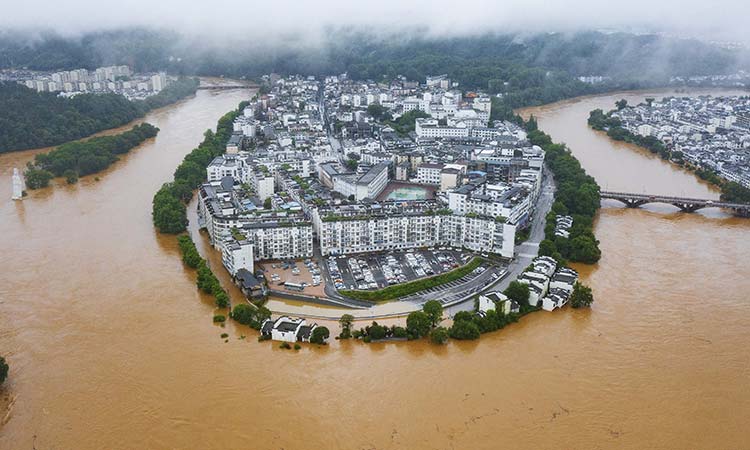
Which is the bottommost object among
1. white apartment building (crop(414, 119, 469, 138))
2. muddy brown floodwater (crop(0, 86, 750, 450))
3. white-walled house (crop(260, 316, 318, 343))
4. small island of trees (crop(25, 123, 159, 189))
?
muddy brown floodwater (crop(0, 86, 750, 450))

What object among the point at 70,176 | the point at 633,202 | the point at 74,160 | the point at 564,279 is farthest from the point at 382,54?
the point at 564,279

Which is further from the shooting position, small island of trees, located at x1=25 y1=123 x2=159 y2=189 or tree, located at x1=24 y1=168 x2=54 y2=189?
small island of trees, located at x1=25 y1=123 x2=159 y2=189

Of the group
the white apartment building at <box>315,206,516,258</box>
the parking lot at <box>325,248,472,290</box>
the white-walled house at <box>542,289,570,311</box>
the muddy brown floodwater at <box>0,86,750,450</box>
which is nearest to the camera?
the muddy brown floodwater at <box>0,86,750,450</box>

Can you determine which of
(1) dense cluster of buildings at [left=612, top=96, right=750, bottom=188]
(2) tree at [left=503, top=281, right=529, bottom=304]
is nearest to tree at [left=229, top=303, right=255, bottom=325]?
(2) tree at [left=503, top=281, right=529, bottom=304]

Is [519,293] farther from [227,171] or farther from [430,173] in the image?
[227,171]

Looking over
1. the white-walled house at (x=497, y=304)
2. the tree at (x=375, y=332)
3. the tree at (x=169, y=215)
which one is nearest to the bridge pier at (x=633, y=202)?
the white-walled house at (x=497, y=304)

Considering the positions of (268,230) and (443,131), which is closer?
(268,230)

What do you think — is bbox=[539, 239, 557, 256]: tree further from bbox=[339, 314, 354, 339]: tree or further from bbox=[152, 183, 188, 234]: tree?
bbox=[152, 183, 188, 234]: tree
